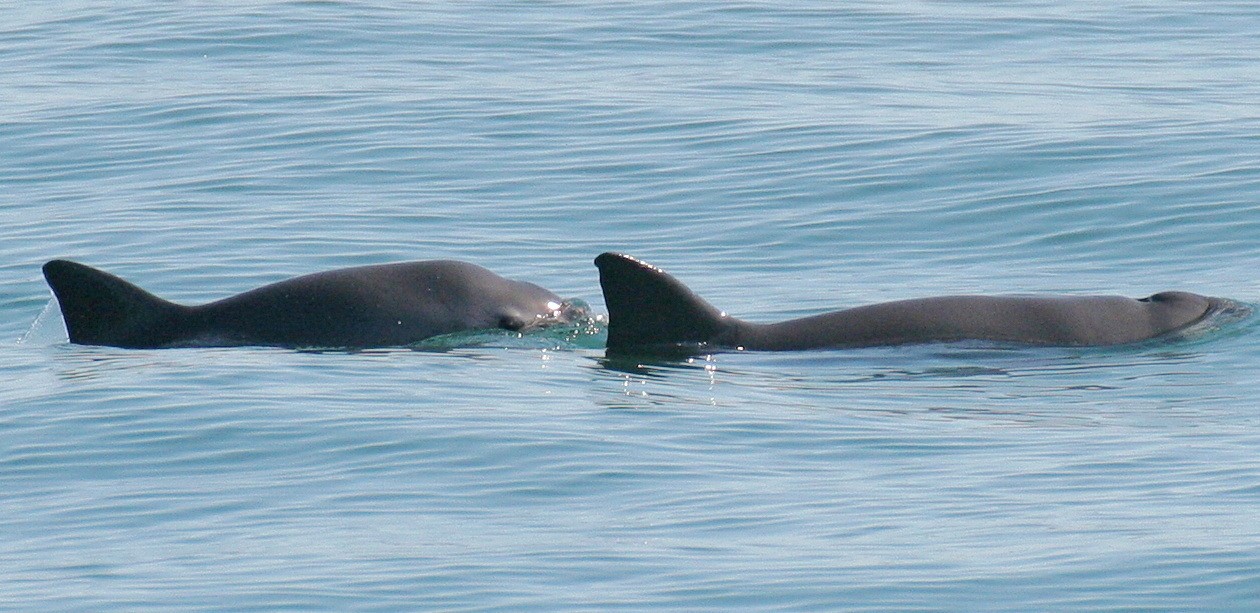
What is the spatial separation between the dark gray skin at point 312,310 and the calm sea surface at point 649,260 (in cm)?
28

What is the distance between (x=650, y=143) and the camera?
2406 centimetres

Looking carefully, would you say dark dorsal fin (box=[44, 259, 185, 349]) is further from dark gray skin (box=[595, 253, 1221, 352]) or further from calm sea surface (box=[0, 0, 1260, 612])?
dark gray skin (box=[595, 253, 1221, 352])

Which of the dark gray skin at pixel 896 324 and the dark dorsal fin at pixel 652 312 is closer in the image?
the dark dorsal fin at pixel 652 312

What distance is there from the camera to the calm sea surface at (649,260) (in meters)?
9.30

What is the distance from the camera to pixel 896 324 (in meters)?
14.2

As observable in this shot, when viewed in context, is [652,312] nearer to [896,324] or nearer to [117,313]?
[896,324]

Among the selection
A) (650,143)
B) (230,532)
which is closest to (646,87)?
(650,143)

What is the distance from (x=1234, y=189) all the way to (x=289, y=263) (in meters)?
8.22

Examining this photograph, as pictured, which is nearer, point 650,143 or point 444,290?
point 444,290

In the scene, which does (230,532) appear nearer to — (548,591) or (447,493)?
(447,493)

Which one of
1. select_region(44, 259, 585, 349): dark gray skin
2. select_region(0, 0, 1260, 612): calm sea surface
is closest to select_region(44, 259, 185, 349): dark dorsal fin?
select_region(44, 259, 585, 349): dark gray skin

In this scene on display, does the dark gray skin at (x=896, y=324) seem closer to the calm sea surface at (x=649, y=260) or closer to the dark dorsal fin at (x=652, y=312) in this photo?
the dark dorsal fin at (x=652, y=312)

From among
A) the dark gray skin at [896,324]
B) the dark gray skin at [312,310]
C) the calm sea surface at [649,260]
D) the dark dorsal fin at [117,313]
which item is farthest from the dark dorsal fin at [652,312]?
the dark dorsal fin at [117,313]

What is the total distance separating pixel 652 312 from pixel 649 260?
5017mm
